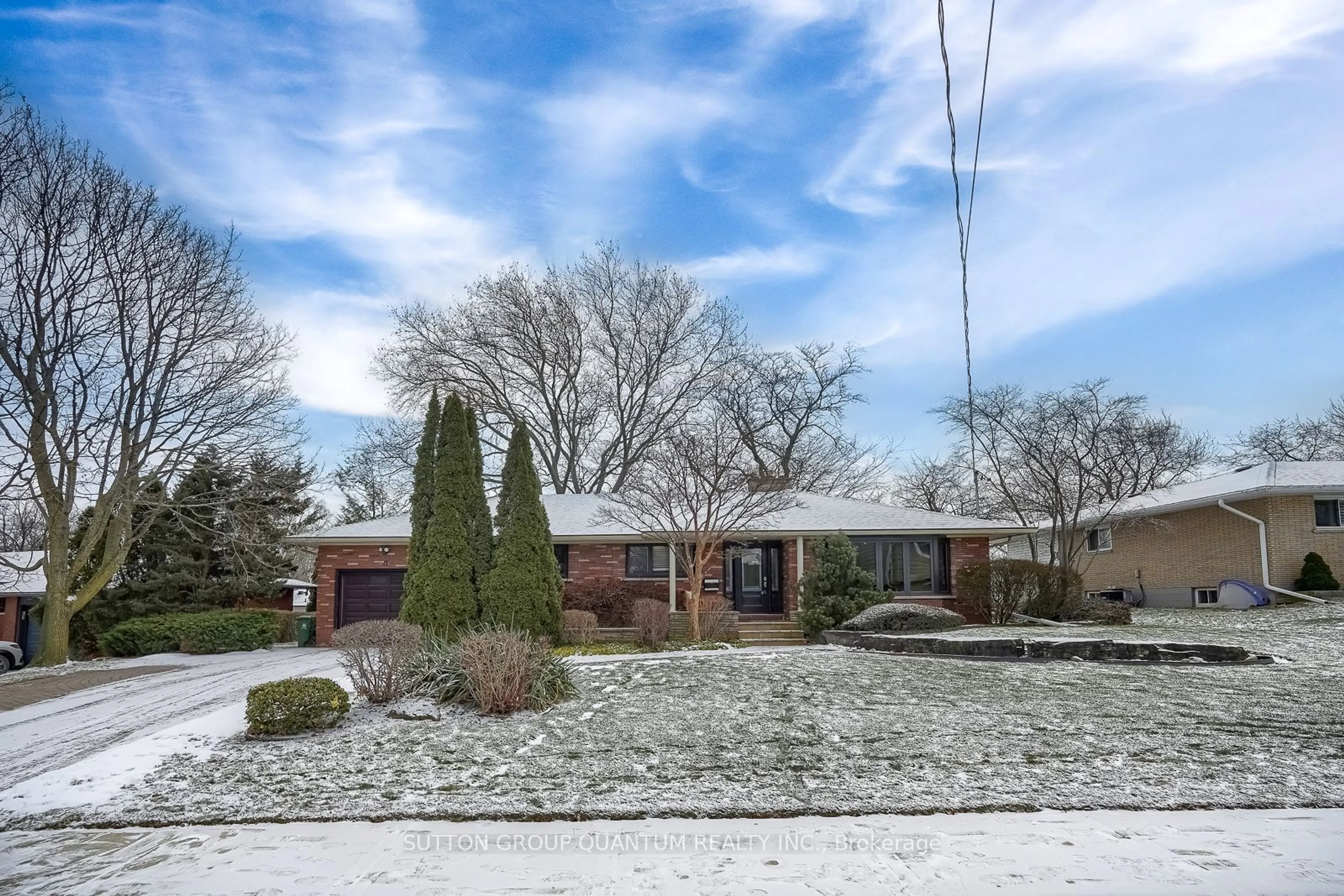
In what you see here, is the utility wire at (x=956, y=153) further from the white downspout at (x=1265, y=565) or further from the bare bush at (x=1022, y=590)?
the white downspout at (x=1265, y=565)

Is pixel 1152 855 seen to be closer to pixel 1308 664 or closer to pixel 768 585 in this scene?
pixel 1308 664

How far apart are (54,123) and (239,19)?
1121cm

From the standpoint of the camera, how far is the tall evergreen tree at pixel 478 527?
15.2 m

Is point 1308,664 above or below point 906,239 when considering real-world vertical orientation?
below

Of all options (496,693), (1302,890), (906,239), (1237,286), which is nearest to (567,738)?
(496,693)

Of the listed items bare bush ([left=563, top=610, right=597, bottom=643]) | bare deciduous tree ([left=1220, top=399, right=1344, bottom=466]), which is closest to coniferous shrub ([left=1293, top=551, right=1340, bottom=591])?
bare bush ([left=563, top=610, right=597, bottom=643])

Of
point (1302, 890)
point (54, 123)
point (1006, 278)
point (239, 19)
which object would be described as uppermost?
point (54, 123)

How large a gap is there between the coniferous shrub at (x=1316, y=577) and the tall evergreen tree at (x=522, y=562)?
17.1 m

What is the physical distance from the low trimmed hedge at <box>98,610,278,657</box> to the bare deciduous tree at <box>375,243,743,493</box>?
1201cm

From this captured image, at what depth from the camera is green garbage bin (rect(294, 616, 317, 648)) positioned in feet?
76.3

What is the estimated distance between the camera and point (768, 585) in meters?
22.2

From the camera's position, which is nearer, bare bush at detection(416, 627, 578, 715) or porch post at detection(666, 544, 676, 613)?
bare bush at detection(416, 627, 578, 715)

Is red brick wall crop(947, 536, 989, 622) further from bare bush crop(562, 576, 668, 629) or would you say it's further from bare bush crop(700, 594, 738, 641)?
bare bush crop(562, 576, 668, 629)

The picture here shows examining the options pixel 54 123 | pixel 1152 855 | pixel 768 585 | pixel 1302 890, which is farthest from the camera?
pixel 768 585
